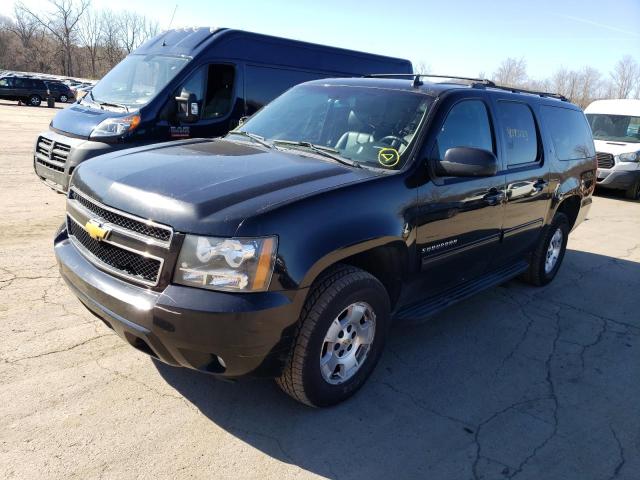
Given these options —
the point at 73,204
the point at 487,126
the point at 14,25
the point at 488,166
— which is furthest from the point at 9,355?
the point at 14,25

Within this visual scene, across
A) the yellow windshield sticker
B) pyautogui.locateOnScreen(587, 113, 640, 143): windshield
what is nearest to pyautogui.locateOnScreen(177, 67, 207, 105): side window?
the yellow windshield sticker

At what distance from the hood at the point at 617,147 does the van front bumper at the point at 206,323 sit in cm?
A: 1245

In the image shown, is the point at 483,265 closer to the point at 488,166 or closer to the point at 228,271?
the point at 488,166

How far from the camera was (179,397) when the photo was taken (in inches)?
123

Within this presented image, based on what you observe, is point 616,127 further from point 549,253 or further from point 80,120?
point 80,120

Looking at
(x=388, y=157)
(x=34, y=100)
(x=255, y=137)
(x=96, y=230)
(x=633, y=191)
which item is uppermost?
(x=388, y=157)

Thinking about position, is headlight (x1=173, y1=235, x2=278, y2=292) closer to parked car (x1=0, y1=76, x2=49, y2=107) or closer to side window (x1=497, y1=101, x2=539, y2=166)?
side window (x1=497, y1=101, x2=539, y2=166)

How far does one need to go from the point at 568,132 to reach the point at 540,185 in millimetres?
1101

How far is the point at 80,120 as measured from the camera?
6629 millimetres

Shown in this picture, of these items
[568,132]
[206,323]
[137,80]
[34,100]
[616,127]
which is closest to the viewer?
[206,323]

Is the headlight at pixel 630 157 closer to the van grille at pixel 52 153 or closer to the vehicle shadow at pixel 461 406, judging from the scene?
the vehicle shadow at pixel 461 406

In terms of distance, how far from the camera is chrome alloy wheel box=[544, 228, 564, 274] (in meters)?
5.66

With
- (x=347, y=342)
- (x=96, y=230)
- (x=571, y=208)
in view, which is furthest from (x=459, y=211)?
(x=571, y=208)

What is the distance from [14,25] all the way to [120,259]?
365 feet
